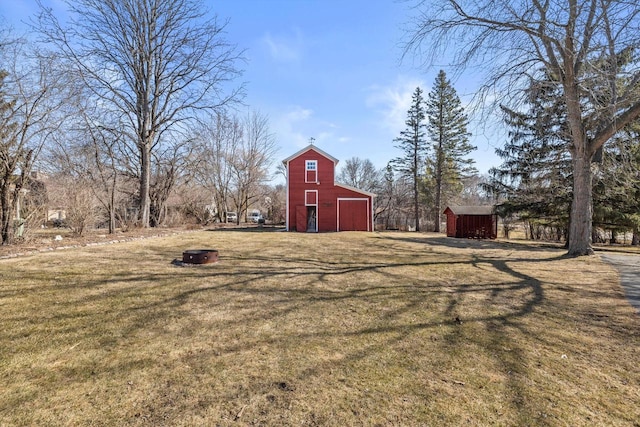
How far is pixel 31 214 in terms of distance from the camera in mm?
9258

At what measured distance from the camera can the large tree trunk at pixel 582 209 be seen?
31.4 feet

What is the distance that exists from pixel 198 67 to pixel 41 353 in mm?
17419

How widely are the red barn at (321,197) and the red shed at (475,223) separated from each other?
6.14 meters

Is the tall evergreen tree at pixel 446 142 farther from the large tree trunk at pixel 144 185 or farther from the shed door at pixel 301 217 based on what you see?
the large tree trunk at pixel 144 185

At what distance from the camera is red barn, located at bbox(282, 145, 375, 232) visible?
20781 millimetres

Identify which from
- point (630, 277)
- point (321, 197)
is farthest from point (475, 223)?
point (630, 277)

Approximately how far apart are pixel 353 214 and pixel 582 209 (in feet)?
42.4

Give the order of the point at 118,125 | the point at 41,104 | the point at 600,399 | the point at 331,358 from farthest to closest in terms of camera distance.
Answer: the point at 118,125 < the point at 41,104 < the point at 331,358 < the point at 600,399

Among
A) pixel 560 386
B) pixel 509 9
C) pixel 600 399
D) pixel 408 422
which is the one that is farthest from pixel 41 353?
pixel 509 9

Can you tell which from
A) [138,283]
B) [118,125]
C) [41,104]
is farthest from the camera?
[118,125]

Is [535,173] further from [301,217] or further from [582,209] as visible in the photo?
[301,217]

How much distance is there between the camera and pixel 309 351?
3074 mm

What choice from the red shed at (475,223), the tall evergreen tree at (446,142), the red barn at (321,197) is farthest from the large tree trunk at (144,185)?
the tall evergreen tree at (446,142)

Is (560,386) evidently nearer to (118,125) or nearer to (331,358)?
(331,358)
